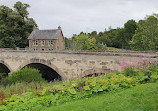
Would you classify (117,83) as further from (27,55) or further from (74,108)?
(27,55)

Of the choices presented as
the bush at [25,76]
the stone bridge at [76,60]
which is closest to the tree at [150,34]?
the stone bridge at [76,60]

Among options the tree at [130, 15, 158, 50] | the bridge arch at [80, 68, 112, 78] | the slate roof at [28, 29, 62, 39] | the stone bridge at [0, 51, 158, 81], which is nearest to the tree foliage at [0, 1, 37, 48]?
the slate roof at [28, 29, 62, 39]

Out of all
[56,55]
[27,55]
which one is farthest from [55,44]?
[56,55]

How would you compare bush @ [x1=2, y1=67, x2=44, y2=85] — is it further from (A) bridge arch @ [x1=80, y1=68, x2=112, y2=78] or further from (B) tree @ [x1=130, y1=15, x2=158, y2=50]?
(B) tree @ [x1=130, y1=15, x2=158, y2=50]

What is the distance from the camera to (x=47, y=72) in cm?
2597

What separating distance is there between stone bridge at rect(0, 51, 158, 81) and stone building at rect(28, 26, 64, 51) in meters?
A: 16.3

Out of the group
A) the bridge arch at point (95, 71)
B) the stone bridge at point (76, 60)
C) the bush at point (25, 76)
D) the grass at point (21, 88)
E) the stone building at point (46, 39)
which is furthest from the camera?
the stone building at point (46, 39)

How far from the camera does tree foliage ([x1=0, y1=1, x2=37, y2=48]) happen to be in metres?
41.9

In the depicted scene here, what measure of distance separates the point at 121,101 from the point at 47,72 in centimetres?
2165

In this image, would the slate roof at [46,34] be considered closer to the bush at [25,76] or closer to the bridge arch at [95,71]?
the bush at [25,76]

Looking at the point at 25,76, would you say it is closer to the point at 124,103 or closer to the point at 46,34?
the point at 124,103

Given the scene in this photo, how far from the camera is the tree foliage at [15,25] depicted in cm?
4194

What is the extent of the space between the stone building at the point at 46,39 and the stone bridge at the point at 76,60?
1629 centimetres

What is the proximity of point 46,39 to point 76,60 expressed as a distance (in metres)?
26.7
